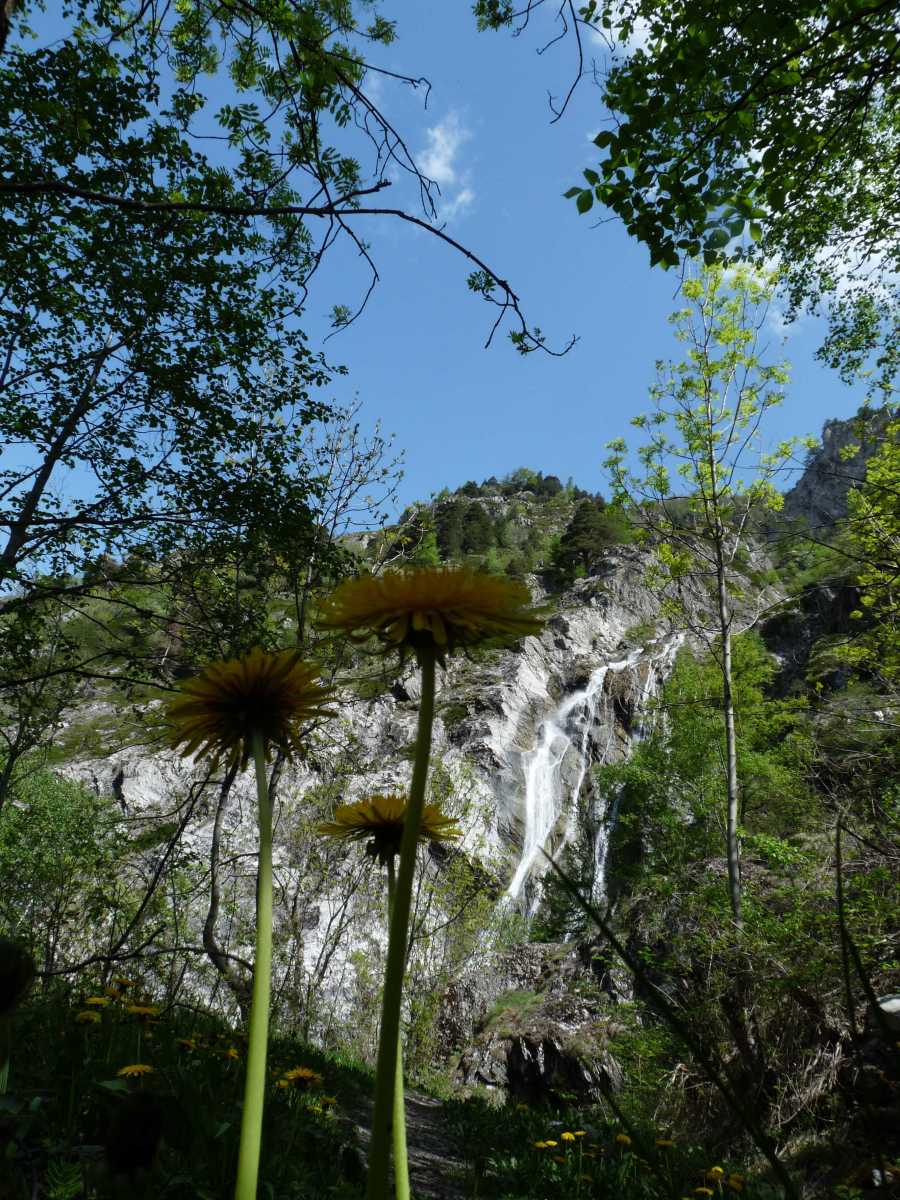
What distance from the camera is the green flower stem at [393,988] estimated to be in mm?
545

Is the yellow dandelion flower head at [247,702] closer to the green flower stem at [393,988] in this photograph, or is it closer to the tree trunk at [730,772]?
the green flower stem at [393,988]

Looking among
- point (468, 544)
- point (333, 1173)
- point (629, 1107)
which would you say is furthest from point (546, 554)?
point (333, 1173)

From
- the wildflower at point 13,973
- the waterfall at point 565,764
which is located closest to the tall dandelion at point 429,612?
the wildflower at point 13,973

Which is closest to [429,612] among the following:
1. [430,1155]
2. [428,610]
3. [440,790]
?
[428,610]

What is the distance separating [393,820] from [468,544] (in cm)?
6747

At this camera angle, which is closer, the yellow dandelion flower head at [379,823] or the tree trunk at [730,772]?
the yellow dandelion flower head at [379,823]

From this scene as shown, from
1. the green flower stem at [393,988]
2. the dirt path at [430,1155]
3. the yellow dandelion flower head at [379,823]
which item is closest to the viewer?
the green flower stem at [393,988]

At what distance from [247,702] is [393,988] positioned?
0.52 meters

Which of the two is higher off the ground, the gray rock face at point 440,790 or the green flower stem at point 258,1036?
the gray rock face at point 440,790

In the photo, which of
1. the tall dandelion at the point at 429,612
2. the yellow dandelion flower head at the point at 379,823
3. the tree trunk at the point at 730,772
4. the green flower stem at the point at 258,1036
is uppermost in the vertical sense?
the tree trunk at the point at 730,772

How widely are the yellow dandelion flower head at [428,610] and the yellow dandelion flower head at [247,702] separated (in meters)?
0.13

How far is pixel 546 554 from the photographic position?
6788 cm

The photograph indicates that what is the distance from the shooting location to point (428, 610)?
0.88m

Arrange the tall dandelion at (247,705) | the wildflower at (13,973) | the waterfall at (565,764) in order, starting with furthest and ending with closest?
the waterfall at (565,764)
the tall dandelion at (247,705)
the wildflower at (13,973)
